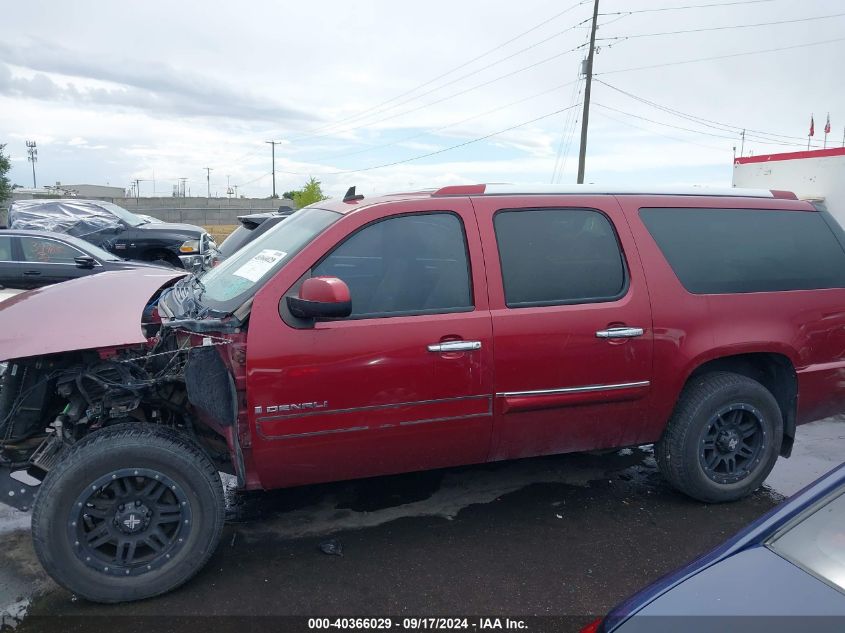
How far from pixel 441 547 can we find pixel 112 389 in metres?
1.90

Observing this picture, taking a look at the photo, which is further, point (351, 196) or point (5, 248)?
point (5, 248)

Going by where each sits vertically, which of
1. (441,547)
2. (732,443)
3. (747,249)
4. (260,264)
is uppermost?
(747,249)

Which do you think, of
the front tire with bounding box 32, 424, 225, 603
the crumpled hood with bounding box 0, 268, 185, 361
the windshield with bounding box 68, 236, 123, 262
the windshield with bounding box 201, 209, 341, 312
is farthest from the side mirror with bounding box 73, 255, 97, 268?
the front tire with bounding box 32, 424, 225, 603

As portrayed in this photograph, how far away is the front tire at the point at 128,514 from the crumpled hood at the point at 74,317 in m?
0.46

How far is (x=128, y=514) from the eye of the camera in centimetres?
315

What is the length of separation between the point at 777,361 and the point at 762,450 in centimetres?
58

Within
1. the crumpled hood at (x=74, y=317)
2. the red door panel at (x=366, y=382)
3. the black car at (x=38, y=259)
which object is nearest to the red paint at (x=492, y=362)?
the red door panel at (x=366, y=382)

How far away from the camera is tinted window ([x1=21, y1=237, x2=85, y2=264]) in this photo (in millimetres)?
10445

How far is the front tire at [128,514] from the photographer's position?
9.95 ft

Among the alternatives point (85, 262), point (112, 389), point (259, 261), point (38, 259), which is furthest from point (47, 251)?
point (112, 389)

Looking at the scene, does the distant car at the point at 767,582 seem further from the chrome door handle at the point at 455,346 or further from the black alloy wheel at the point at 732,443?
the black alloy wheel at the point at 732,443

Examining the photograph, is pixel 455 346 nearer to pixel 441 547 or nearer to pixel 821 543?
pixel 441 547

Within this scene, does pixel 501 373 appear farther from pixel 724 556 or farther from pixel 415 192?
pixel 724 556

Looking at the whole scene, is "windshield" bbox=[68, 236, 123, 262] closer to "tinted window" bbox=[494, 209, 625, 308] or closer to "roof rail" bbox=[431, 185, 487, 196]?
"roof rail" bbox=[431, 185, 487, 196]
